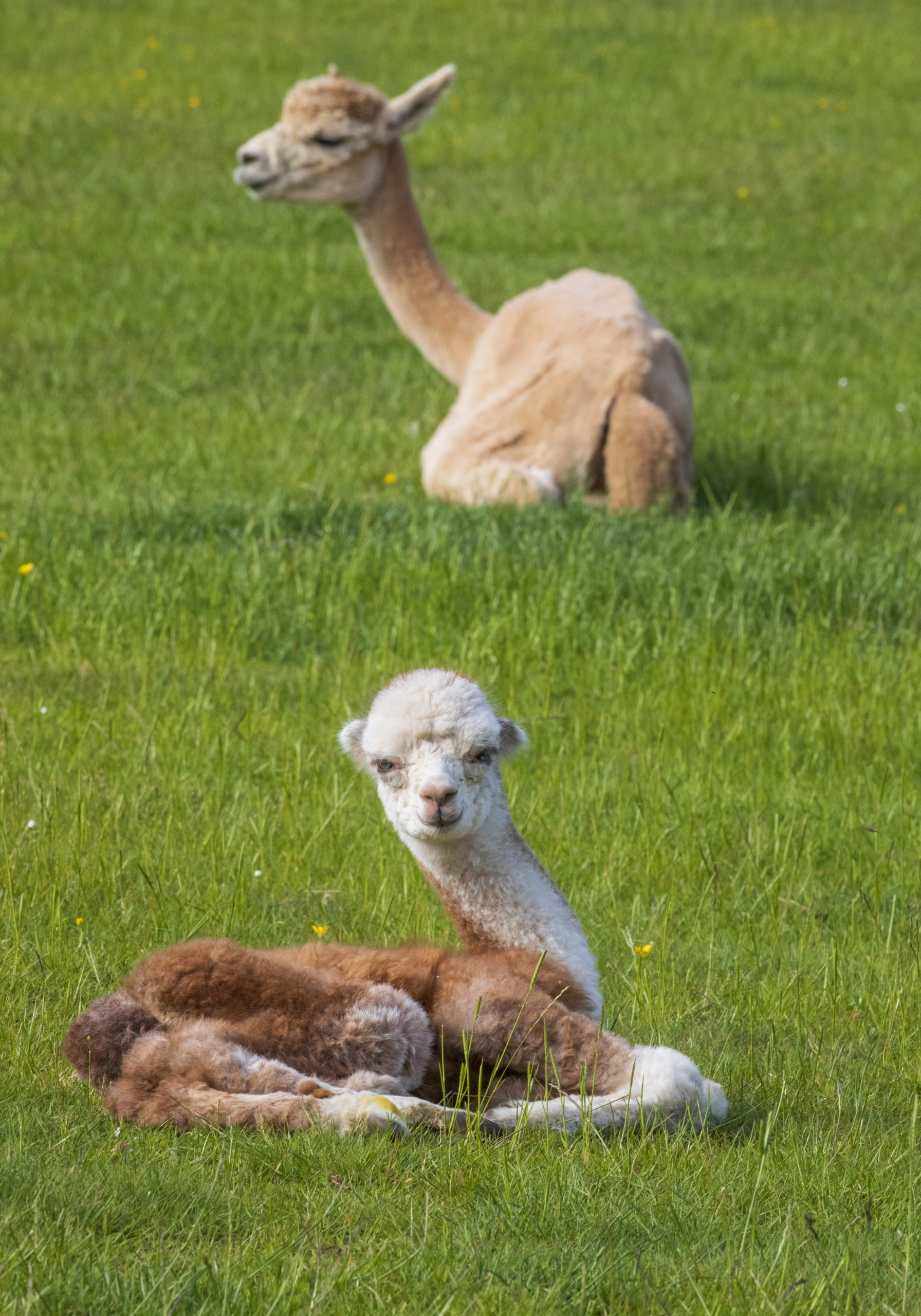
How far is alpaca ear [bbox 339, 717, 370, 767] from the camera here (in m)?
3.57

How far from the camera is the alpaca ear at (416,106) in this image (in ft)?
29.9

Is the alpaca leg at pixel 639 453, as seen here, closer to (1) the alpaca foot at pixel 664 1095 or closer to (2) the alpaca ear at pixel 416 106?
(2) the alpaca ear at pixel 416 106

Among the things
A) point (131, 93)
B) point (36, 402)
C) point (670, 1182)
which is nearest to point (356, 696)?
point (670, 1182)

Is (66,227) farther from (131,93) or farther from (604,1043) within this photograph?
(604,1043)

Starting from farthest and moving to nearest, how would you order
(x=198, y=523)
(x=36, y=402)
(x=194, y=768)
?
(x=36, y=402) → (x=198, y=523) → (x=194, y=768)

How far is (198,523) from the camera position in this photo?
815 centimetres

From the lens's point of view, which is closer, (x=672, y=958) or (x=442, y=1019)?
(x=442, y=1019)

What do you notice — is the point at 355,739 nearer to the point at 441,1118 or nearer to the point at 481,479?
the point at 441,1118

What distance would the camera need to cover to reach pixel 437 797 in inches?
128

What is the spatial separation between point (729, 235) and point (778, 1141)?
47.5 ft

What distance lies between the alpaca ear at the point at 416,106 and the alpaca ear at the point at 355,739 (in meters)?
6.26

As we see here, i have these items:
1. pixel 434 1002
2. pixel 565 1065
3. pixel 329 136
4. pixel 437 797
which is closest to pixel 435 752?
pixel 437 797

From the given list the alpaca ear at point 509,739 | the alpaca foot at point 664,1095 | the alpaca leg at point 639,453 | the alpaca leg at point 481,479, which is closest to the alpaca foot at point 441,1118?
the alpaca foot at point 664,1095

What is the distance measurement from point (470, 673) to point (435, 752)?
320 cm
